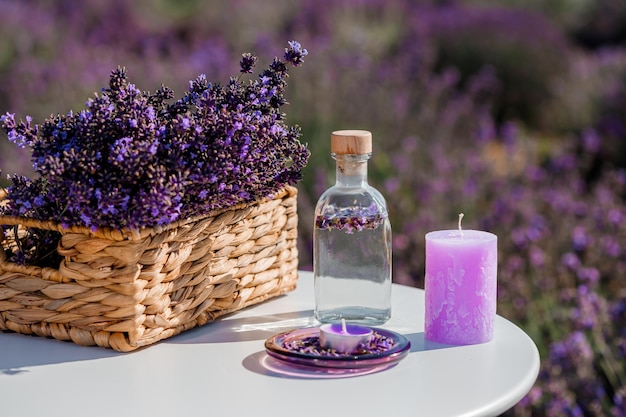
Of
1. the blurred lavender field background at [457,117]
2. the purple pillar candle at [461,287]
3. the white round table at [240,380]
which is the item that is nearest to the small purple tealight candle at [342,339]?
the white round table at [240,380]

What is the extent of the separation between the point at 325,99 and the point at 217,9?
5.89 metres

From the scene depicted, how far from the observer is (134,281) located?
154 centimetres

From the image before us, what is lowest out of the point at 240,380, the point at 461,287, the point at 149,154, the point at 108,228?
the point at 240,380

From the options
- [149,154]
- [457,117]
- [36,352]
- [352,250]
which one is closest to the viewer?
[149,154]

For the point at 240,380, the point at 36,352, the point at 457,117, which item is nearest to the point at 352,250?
the point at 240,380

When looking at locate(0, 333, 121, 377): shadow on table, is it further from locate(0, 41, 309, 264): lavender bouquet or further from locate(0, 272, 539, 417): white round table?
locate(0, 41, 309, 264): lavender bouquet

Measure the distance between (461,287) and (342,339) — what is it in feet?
0.78

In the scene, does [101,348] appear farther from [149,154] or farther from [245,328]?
[149,154]

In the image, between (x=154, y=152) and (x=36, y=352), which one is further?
(x=36, y=352)

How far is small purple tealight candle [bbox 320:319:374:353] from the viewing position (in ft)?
5.03

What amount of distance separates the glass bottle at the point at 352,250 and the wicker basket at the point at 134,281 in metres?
0.15

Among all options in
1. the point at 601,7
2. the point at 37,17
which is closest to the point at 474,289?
the point at 37,17

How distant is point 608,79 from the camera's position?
260 inches

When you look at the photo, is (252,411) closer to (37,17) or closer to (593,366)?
(593,366)
